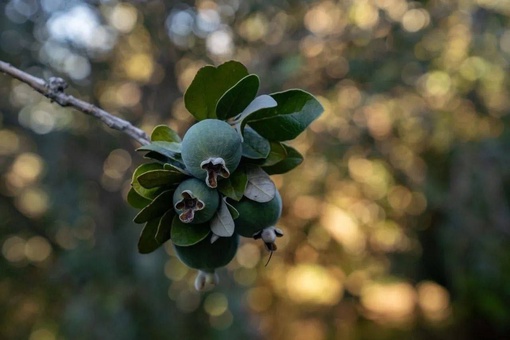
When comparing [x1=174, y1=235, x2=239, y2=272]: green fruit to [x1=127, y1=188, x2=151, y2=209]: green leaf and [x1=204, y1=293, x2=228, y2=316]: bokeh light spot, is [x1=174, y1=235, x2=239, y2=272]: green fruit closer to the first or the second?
[x1=127, y1=188, x2=151, y2=209]: green leaf

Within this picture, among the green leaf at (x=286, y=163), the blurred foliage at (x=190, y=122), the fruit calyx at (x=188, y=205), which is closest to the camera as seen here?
the fruit calyx at (x=188, y=205)

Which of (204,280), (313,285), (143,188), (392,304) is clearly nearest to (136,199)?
(143,188)

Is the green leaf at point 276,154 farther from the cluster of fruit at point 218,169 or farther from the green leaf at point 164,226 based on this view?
the green leaf at point 164,226

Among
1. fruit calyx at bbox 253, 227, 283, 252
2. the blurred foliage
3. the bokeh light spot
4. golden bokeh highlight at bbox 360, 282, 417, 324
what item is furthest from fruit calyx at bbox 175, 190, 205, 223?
golden bokeh highlight at bbox 360, 282, 417, 324

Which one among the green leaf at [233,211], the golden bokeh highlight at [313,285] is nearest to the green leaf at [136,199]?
the green leaf at [233,211]

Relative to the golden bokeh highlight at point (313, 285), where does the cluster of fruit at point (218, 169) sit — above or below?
above

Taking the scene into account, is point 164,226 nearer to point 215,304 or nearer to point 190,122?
point 190,122
